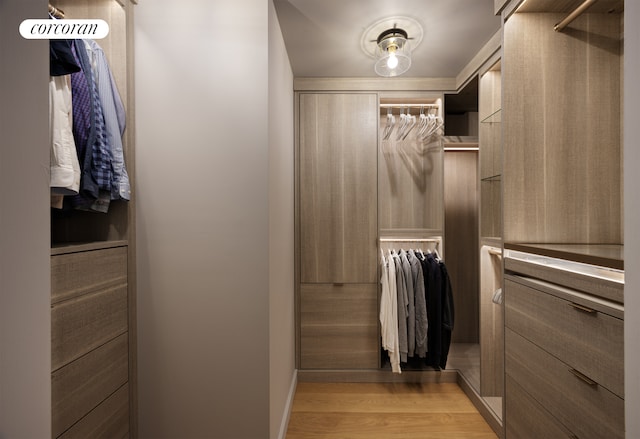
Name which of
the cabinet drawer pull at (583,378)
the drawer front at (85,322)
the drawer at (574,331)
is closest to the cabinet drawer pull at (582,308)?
the drawer at (574,331)

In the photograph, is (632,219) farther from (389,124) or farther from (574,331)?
(389,124)

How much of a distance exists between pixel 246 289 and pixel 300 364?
1477 millimetres

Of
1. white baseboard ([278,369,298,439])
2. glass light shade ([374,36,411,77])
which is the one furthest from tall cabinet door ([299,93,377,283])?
white baseboard ([278,369,298,439])

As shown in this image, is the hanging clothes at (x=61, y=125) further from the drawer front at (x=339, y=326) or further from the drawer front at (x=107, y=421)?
the drawer front at (x=339, y=326)

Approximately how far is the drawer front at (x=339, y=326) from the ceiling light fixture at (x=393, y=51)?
5.21 feet

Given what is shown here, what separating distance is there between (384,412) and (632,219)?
201 centimetres

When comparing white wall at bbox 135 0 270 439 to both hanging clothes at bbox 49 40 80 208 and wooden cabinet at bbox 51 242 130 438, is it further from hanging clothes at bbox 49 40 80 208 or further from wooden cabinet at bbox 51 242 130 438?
hanging clothes at bbox 49 40 80 208

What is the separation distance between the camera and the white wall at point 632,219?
0.83 meters

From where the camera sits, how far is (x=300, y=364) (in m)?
2.84

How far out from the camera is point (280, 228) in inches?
80.7

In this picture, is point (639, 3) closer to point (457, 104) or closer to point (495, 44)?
point (495, 44)

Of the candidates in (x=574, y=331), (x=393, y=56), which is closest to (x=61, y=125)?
(x=393, y=56)

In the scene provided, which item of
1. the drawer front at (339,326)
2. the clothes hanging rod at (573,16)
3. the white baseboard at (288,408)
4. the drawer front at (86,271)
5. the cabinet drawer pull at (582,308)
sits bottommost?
the white baseboard at (288,408)

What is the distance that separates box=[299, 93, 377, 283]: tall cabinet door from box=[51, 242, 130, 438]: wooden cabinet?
1.50 m
